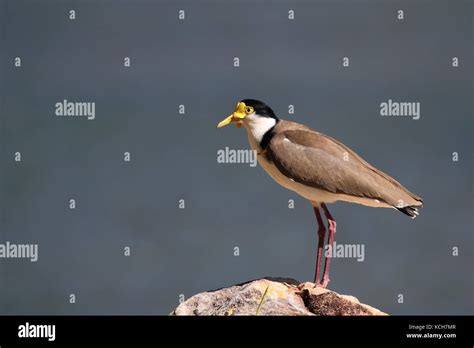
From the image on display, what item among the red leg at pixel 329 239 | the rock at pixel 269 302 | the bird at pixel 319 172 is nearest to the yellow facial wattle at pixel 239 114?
the bird at pixel 319 172

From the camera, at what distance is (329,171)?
13.6 meters

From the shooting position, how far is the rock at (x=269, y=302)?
38.8 feet

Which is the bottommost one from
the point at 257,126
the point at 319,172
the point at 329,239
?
the point at 329,239

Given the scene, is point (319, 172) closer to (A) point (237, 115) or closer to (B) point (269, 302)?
(A) point (237, 115)

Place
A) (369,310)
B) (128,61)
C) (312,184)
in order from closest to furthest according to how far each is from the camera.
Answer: (369,310) < (312,184) < (128,61)

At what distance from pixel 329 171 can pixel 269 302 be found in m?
2.58

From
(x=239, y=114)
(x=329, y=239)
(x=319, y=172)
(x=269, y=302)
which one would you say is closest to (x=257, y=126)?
(x=239, y=114)

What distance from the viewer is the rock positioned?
38.8 ft

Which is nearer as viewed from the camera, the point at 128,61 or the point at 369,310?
the point at 369,310

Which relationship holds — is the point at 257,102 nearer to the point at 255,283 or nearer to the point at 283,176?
the point at 283,176

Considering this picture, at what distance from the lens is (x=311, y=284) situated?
41.9ft

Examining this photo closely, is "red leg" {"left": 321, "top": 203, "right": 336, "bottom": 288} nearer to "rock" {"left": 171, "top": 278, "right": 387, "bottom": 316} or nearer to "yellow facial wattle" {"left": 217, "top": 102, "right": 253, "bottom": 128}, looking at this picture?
"rock" {"left": 171, "top": 278, "right": 387, "bottom": 316}
